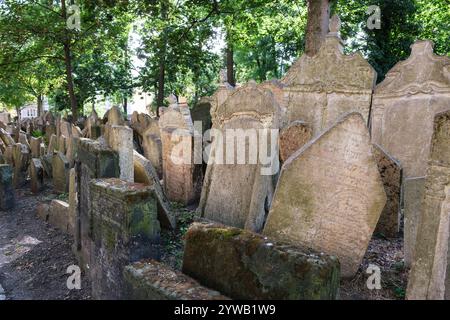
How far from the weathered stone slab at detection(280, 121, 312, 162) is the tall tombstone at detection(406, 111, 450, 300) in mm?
2658

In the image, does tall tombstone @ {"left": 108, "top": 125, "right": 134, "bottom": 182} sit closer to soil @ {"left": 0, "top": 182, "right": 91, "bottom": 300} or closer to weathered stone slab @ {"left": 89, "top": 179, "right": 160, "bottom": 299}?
weathered stone slab @ {"left": 89, "top": 179, "right": 160, "bottom": 299}

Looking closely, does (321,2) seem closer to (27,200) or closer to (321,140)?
(321,140)

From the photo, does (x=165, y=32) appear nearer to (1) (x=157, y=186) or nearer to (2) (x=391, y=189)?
(1) (x=157, y=186)

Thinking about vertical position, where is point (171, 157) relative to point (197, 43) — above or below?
below

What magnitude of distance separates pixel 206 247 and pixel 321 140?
156 cm

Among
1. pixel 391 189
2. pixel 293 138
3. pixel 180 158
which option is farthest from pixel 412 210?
pixel 180 158

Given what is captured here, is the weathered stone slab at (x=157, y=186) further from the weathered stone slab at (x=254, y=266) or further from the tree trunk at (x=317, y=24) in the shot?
the tree trunk at (x=317, y=24)

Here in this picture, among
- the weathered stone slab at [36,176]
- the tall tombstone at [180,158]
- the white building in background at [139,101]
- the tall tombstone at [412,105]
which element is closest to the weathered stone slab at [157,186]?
the tall tombstone at [180,158]

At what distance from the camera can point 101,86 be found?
58.8ft

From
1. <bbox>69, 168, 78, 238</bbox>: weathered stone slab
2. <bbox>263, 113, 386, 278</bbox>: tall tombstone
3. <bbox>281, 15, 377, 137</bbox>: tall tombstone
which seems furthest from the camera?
<bbox>281, 15, 377, 137</bbox>: tall tombstone

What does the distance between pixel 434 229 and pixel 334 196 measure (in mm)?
1003

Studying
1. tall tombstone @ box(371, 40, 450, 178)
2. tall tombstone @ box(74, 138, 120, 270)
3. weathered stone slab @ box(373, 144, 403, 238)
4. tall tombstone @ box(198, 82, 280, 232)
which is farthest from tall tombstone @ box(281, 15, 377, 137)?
tall tombstone @ box(74, 138, 120, 270)

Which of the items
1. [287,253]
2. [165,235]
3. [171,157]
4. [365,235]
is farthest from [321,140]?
[171,157]

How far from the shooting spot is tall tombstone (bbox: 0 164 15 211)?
725cm
